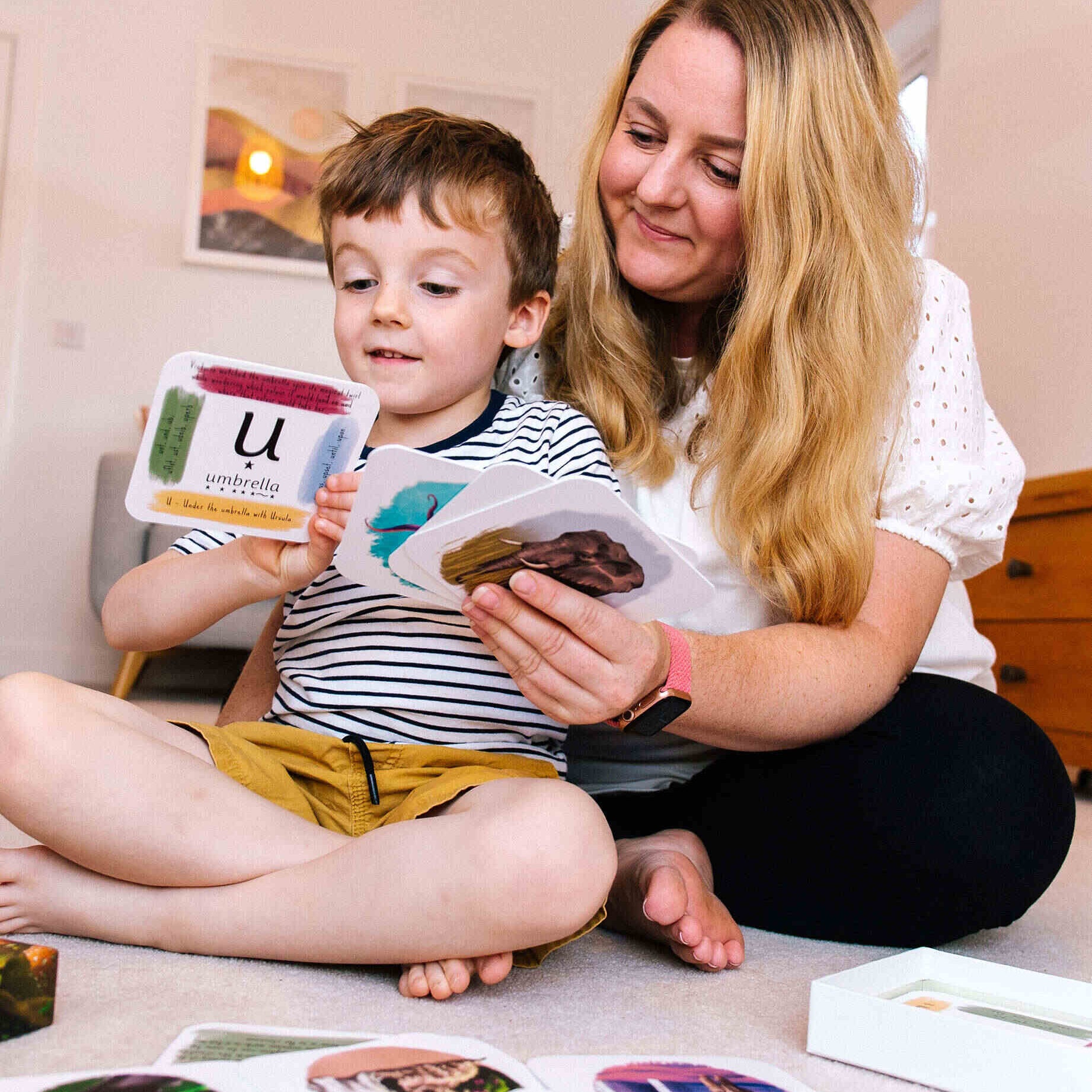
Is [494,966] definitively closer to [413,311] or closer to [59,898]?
[59,898]

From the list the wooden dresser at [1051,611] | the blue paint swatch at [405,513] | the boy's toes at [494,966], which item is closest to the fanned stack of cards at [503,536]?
the blue paint swatch at [405,513]

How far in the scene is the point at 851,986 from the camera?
793 mm

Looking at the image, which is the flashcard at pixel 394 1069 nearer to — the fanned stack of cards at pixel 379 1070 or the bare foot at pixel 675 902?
the fanned stack of cards at pixel 379 1070

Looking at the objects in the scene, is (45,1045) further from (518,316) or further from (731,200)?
(731,200)

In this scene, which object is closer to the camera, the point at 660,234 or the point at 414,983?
the point at 414,983

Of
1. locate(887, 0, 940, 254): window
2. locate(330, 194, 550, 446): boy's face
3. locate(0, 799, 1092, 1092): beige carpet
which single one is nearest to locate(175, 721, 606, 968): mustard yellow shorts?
locate(0, 799, 1092, 1092): beige carpet

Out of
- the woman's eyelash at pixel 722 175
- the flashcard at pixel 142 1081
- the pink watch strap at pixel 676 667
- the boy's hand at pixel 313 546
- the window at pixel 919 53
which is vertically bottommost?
the flashcard at pixel 142 1081

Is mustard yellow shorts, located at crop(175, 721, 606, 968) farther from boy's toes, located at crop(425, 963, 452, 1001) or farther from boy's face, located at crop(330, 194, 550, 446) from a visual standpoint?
boy's face, located at crop(330, 194, 550, 446)

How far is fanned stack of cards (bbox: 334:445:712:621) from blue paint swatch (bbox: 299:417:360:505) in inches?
2.6

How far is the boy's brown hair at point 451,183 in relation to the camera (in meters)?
1.13

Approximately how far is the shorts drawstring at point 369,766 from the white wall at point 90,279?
3151 mm

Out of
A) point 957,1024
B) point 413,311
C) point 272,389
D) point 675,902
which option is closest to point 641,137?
point 413,311

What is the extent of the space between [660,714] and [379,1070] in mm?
342

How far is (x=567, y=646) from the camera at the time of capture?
0.83m
